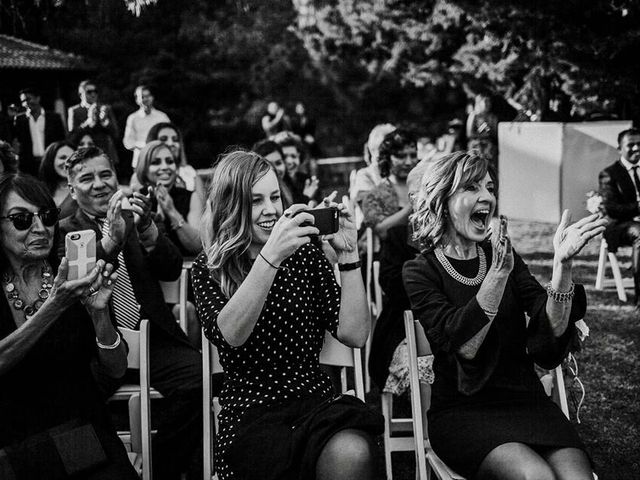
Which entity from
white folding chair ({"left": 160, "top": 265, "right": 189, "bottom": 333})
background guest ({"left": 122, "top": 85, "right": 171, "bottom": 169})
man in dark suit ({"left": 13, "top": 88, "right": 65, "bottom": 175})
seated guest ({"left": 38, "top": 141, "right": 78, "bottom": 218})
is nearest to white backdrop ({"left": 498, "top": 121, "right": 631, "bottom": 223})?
background guest ({"left": 122, "top": 85, "right": 171, "bottom": 169})

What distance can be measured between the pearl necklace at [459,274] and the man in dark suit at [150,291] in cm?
137

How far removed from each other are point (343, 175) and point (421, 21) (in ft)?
17.6

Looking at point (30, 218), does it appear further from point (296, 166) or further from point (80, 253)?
point (296, 166)

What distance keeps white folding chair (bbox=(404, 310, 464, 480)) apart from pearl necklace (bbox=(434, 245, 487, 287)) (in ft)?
0.80

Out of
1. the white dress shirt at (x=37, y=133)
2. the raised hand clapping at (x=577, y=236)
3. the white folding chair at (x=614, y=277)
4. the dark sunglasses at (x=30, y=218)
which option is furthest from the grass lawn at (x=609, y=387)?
the white dress shirt at (x=37, y=133)

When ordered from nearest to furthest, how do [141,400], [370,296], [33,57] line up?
1. [141,400]
2. [370,296]
3. [33,57]

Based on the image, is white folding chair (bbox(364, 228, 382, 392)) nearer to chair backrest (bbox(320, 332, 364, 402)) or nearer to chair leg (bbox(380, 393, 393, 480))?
chair leg (bbox(380, 393, 393, 480))

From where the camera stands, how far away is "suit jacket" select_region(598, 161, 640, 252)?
25.7 feet

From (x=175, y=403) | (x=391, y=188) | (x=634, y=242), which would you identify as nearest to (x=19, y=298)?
(x=175, y=403)

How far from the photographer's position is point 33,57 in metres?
22.2

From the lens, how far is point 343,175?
23.0 m

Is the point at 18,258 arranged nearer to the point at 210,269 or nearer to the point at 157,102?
the point at 210,269

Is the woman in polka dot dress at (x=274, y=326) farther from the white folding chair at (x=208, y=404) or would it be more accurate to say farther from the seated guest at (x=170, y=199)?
the seated guest at (x=170, y=199)

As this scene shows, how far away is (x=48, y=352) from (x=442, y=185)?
1645 mm
